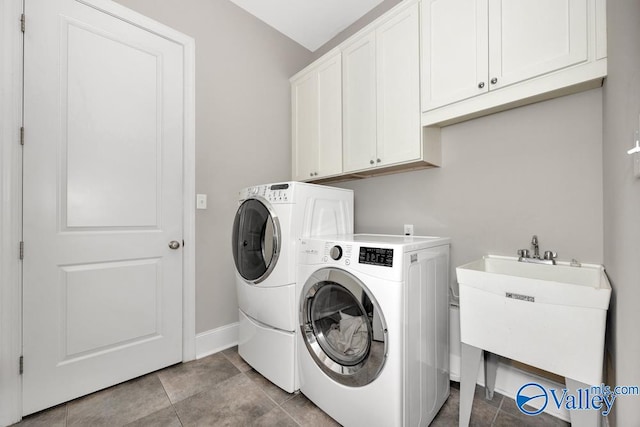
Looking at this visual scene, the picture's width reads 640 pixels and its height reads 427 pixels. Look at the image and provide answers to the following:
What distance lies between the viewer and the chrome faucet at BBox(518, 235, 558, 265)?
139 cm

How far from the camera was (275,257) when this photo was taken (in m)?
1.61

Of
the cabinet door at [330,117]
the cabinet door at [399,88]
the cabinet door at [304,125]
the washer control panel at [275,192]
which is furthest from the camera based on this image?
the cabinet door at [304,125]

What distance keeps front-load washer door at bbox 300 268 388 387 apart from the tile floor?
0.33m

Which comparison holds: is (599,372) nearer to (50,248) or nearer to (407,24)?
(407,24)

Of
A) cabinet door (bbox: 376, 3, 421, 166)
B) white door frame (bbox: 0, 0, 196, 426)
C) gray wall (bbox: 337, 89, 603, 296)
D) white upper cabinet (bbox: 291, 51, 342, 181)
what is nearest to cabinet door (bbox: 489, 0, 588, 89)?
gray wall (bbox: 337, 89, 603, 296)

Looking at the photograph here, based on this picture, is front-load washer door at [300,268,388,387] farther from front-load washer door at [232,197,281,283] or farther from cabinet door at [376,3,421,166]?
cabinet door at [376,3,421,166]

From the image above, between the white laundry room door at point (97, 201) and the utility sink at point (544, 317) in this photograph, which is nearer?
the utility sink at point (544, 317)

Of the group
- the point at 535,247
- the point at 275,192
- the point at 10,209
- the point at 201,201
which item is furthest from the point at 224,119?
the point at 535,247

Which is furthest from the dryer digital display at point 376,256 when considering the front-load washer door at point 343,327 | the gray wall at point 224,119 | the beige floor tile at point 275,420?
the gray wall at point 224,119

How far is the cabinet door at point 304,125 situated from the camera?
241 centimetres

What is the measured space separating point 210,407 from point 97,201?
4.58 feet

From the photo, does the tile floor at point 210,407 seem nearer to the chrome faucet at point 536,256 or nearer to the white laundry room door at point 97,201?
the white laundry room door at point 97,201

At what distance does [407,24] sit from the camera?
173 cm

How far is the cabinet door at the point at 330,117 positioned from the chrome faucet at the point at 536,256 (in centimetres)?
132
